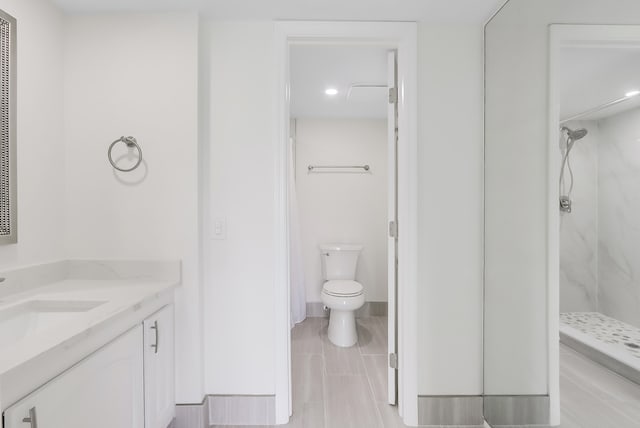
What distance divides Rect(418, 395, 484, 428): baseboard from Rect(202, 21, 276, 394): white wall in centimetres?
85

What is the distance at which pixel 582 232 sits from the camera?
958 millimetres

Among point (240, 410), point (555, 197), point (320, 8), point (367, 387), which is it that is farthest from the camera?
point (367, 387)

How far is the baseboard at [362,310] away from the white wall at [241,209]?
1.60 meters

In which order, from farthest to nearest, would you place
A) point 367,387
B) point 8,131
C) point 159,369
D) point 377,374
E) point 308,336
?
1. point 308,336
2. point 377,374
3. point 367,387
4. point 159,369
5. point 8,131

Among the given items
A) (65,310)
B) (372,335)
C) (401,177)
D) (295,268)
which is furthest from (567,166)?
A: (295,268)

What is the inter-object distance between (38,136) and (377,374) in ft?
8.02

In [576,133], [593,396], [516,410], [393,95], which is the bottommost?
[516,410]

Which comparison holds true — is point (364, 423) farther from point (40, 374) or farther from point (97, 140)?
point (97, 140)

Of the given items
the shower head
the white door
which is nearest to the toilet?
the white door

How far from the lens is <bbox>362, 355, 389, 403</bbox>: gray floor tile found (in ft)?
5.95

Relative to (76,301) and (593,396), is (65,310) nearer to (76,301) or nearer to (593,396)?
(76,301)

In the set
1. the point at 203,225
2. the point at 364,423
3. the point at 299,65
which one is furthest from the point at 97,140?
the point at 364,423

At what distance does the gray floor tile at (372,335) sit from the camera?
2425 millimetres

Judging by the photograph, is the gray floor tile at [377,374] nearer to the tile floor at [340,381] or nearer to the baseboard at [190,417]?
the tile floor at [340,381]
